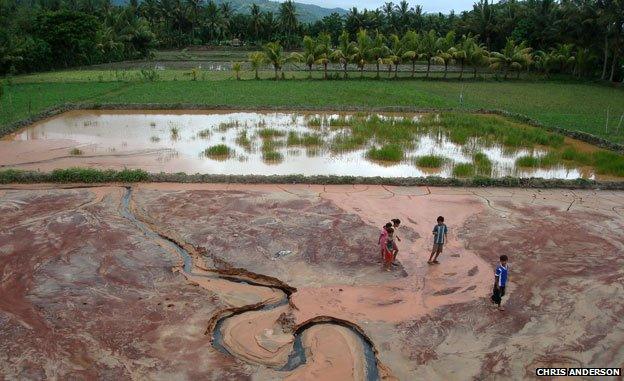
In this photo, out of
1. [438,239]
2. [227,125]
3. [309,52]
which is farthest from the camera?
[309,52]

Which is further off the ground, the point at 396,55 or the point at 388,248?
the point at 396,55

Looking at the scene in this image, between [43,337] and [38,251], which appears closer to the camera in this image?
[43,337]

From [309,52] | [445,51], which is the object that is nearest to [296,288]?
[309,52]

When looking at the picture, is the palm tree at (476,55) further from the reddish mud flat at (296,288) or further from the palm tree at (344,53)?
the reddish mud flat at (296,288)

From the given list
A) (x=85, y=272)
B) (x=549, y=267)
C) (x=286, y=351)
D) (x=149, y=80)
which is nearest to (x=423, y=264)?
(x=549, y=267)

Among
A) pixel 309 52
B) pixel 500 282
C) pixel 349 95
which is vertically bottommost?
pixel 500 282

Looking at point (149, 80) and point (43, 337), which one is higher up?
point (149, 80)

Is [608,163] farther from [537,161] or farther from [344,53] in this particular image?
[344,53]

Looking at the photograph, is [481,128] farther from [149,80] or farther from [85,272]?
[149,80]
